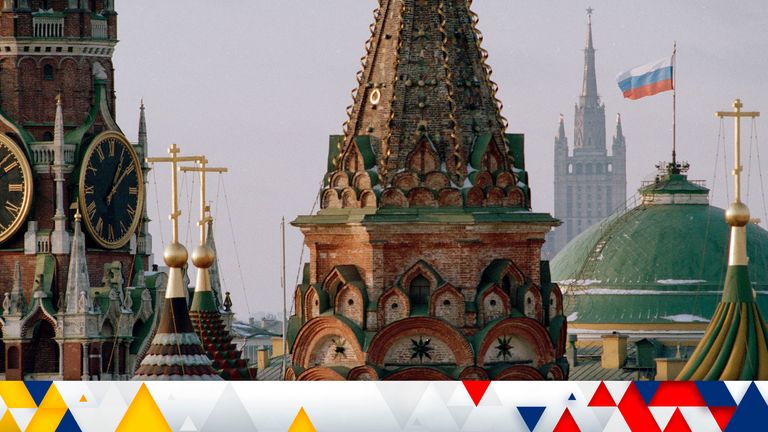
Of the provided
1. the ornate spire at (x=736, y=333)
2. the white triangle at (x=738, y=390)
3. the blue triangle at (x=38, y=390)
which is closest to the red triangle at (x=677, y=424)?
the white triangle at (x=738, y=390)

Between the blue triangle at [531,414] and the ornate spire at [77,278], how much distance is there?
68.6 meters

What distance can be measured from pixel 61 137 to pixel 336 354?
4220 centimetres

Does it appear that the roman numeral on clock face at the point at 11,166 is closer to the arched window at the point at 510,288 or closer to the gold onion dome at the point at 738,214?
the arched window at the point at 510,288

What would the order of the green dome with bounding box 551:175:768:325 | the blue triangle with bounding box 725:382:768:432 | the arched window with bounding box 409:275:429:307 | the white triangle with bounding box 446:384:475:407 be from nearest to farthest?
the blue triangle with bounding box 725:382:768:432 → the white triangle with bounding box 446:384:475:407 → the arched window with bounding box 409:275:429:307 → the green dome with bounding box 551:175:768:325

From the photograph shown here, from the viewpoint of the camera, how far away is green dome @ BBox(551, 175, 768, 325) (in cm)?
12794

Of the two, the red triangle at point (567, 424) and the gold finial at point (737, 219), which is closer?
the red triangle at point (567, 424)

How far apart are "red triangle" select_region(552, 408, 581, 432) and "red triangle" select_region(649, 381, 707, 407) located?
1193 millimetres

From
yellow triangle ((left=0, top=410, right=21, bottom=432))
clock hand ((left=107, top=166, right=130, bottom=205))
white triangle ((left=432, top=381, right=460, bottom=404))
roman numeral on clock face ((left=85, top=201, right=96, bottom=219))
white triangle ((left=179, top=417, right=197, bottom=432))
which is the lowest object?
white triangle ((left=179, top=417, right=197, bottom=432))

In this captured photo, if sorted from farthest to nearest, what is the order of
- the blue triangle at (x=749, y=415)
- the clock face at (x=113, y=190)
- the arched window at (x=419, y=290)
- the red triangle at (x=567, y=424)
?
the clock face at (x=113, y=190)
the arched window at (x=419, y=290)
the red triangle at (x=567, y=424)
the blue triangle at (x=749, y=415)

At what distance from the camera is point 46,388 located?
2096 inches

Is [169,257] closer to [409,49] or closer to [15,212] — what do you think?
[409,49]

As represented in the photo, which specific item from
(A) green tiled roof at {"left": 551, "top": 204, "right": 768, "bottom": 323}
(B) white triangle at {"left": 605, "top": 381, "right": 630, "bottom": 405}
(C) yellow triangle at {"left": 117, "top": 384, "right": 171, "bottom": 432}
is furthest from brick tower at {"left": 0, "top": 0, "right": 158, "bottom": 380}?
(B) white triangle at {"left": 605, "top": 381, "right": 630, "bottom": 405}

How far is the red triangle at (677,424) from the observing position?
51812mm

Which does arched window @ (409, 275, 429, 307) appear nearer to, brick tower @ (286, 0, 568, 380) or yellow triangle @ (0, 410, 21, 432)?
brick tower @ (286, 0, 568, 380)
